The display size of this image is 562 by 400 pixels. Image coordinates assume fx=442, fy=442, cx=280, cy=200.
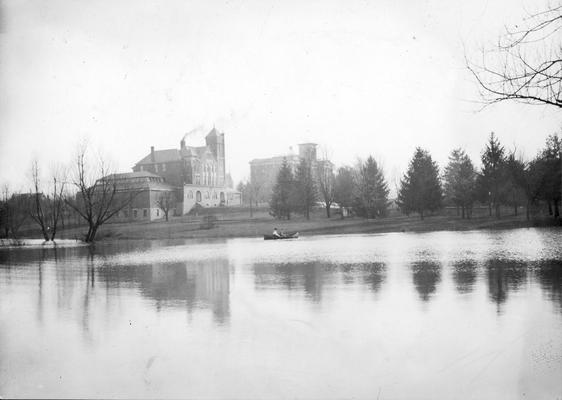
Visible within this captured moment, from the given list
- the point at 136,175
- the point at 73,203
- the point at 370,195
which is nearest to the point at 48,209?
the point at 73,203

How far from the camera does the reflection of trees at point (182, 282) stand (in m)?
10.1

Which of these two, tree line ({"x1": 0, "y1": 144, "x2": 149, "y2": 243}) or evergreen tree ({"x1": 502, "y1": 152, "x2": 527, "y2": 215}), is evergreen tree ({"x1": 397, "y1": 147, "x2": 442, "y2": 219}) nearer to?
evergreen tree ({"x1": 502, "y1": 152, "x2": 527, "y2": 215})

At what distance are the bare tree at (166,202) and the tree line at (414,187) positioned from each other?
1231 centimetres

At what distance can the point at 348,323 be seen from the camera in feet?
26.6

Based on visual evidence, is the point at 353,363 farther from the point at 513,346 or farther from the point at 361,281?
the point at 361,281

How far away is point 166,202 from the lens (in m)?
52.0

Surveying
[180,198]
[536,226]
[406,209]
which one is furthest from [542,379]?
[180,198]

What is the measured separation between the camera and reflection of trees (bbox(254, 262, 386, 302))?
12.1m

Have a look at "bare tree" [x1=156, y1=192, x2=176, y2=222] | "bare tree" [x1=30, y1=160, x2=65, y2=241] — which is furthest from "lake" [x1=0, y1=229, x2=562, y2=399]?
"bare tree" [x1=156, y1=192, x2=176, y2=222]

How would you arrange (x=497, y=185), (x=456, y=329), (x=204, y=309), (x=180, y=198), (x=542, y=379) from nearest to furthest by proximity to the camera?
(x=542, y=379)
(x=456, y=329)
(x=204, y=309)
(x=497, y=185)
(x=180, y=198)

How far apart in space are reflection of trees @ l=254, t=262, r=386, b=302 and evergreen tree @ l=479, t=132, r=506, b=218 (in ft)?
84.0

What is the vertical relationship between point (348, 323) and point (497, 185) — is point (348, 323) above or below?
below

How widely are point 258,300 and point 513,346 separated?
541 cm

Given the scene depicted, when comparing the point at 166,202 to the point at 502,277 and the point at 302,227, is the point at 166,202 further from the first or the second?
the point at 502,277
